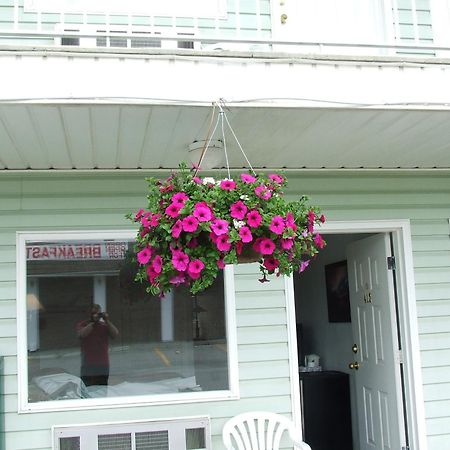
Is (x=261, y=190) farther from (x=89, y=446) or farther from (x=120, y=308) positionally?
(x=89, y=446)

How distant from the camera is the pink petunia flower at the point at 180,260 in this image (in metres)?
2.44

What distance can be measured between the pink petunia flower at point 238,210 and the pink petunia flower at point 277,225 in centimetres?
12

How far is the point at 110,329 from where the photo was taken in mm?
4242

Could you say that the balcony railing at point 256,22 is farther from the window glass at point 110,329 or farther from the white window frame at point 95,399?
the window glass at point 110,329

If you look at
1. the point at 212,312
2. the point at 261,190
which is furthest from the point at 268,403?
the point at 261,190

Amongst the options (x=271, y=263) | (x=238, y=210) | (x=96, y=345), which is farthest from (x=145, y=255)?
(x=96, y=345)

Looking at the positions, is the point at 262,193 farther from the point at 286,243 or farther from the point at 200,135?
the point at 200,135

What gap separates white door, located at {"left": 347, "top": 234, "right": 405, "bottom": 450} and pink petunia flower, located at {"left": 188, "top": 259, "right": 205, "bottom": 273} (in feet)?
8.70

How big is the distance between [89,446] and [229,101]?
2418 mm

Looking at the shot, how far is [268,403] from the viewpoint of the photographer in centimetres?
427

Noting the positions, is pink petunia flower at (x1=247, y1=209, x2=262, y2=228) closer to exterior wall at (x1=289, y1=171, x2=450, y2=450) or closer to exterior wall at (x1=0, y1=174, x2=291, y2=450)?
exterior wall at (x1=0, y1=174, x2=291, y2=450)

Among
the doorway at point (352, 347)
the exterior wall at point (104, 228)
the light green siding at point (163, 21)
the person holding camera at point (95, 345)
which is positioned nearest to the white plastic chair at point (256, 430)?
the exterior wall at point (104, 228)

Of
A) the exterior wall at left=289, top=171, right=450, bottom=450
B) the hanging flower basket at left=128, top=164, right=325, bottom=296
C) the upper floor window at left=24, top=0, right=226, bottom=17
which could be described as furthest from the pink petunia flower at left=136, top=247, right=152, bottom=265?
the exterior wall at left=289, top=171, right=450, bottom=450

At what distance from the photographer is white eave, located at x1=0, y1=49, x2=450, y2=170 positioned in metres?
3.02
